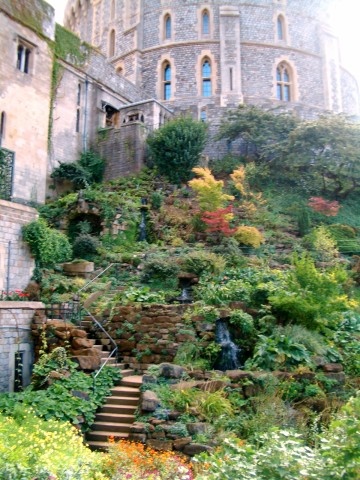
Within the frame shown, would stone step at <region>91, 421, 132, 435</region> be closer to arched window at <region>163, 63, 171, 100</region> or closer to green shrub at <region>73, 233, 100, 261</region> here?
green shrub at <region>73, 233, 100, 261</region>

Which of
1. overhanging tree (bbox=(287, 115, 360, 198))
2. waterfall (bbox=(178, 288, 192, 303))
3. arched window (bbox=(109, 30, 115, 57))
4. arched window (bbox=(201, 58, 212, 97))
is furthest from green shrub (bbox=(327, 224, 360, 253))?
arched window (bbox=(109, 30, 115, 57))

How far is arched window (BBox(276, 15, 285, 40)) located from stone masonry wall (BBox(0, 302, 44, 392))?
29.7 meters

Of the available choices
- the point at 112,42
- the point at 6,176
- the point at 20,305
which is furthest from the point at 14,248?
the point at 112,42

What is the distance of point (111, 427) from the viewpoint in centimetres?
955

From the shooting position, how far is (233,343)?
473 inches

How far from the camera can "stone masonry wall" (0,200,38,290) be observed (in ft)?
44.9

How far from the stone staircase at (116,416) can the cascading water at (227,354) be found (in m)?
1.89

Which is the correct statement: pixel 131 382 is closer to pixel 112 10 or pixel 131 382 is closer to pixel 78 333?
pixel 78 333

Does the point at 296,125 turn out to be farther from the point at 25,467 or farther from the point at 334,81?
the point at 25,467

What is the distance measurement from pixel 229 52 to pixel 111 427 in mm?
29023

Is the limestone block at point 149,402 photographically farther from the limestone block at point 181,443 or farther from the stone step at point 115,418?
the limestone block at point 181,443

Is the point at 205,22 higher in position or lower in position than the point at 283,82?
higher

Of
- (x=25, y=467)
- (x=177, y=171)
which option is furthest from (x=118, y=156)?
(x=25, y=467)

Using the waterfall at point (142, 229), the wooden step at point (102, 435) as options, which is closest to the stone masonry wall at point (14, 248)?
the wooden step at point (102, 435)
